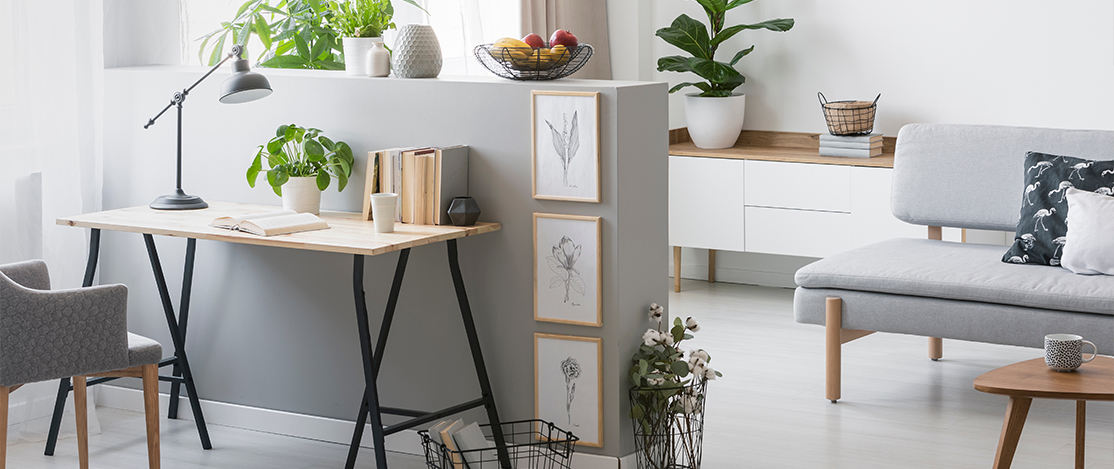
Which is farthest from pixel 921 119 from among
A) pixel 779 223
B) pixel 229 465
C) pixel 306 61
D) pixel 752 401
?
pixel 229 465

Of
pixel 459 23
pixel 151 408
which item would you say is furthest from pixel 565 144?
pixel 459 23

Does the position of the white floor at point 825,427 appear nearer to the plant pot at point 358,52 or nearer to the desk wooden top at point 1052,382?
the desk wooden top at point 1052,382

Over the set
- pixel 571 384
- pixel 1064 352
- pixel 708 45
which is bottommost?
pixel 571 384

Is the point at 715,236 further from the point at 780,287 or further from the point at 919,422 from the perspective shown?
the point at 919,422

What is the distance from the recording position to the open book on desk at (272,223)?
3250mm

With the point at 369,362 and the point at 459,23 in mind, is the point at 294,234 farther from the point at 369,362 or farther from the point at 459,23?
the point at 459,23

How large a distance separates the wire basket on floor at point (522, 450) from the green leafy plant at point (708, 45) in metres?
2.70

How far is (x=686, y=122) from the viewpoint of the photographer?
20.2 ft

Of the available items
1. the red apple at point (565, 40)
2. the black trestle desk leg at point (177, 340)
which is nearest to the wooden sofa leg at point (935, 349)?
the red apple at point (565, 40)

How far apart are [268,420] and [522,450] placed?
37.2 inches

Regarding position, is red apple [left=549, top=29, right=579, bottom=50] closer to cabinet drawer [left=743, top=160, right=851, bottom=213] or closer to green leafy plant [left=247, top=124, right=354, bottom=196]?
green leafy plant [left=247, top=124, right=354, bottom=196]

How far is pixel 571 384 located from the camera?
3396 mm

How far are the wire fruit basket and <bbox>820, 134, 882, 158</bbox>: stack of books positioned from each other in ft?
7.85

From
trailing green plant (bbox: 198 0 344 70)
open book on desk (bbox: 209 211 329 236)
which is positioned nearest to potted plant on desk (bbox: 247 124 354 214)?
open book on desk (bbox: 209 211 329 236)
